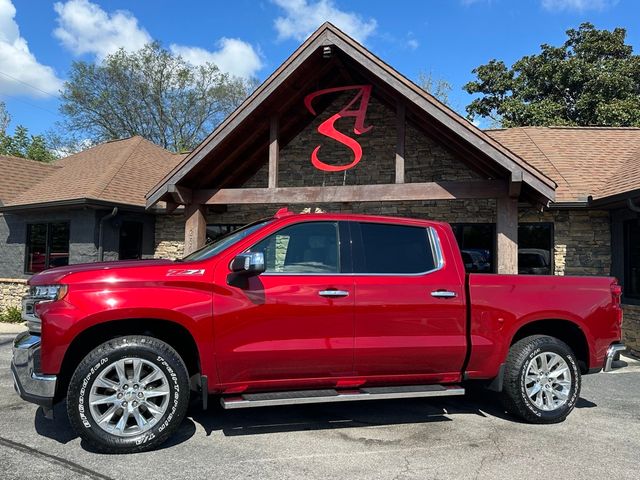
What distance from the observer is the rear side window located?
4.61 meters

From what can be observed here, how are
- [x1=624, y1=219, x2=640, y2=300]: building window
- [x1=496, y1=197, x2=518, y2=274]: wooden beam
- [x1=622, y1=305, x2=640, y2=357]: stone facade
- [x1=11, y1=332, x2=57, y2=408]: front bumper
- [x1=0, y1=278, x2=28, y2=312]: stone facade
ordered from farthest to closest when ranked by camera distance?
[x1=0, y1=278, x2=28, y2=312]: stone facade, [x1=624, y1=219, x2=640, y2=300]: building window, [x1=622, y1=305, x2=640, y2=357]: stone facade, [x1=496, y1=197, x2=518, y2=274]: wooden beam, [x1=11, y1=332, x2=57, y2=408]: front bumper

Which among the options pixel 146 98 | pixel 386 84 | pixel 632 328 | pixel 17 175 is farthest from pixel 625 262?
pixel 146 98

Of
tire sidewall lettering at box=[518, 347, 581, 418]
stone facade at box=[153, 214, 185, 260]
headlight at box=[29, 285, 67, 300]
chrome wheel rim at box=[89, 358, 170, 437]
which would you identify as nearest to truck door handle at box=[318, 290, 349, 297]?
chrome wheel rim at box=[89, 358, 170, 437]

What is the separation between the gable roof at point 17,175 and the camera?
14110 mm

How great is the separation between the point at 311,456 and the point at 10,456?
2285 mm

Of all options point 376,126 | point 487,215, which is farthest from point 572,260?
point 376,126

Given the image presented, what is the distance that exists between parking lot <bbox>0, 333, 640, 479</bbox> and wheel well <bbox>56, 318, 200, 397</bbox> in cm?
61

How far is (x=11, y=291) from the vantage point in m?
12.5

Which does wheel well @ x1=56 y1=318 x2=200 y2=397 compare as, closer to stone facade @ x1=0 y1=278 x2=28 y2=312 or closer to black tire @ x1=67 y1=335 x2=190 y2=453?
black tire @ x1=67 y1=335 x2=190 y2=453

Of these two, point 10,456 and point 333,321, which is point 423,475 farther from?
point 10,456

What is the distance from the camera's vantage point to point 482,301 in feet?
15.4

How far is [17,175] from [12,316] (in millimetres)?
4915

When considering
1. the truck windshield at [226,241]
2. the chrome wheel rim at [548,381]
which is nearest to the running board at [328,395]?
→ the chrome wheel rim at [548,381]

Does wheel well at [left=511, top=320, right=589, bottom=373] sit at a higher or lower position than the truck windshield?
lower
